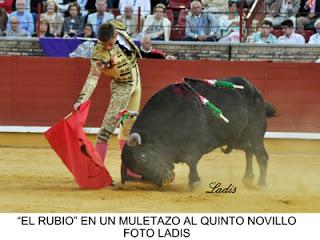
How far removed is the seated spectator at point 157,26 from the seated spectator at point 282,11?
1.25 metres

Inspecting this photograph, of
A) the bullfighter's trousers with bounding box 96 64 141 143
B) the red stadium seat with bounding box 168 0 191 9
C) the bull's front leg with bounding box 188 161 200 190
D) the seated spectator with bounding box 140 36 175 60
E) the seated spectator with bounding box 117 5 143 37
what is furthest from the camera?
the red stadium seat with bounding box 168 0 191 9

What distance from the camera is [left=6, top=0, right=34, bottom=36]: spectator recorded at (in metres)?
12.4

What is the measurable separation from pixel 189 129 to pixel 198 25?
4725 mm

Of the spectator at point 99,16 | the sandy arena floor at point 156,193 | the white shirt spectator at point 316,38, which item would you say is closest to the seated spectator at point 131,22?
the spectator at point 99,16

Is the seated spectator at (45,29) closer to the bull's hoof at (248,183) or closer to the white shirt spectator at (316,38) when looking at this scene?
the white shirt spectator at (316,38)

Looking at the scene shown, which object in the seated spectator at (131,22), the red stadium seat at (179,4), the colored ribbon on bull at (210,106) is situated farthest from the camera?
the red stadium seat at (179,4)

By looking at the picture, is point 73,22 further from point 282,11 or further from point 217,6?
point 282,11

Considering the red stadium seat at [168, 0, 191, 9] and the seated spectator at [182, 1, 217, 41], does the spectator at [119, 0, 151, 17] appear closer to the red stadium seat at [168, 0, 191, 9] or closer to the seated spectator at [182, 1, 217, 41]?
the red stadium seat at [168, 0, 191, 9]

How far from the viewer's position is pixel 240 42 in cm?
1241

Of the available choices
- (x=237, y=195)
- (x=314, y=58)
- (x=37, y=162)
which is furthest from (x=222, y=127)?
(x=314, y=58)

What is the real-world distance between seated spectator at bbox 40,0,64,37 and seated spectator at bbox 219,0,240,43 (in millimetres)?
1915

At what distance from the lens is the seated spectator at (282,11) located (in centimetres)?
1255

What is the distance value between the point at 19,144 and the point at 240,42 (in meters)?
2.90

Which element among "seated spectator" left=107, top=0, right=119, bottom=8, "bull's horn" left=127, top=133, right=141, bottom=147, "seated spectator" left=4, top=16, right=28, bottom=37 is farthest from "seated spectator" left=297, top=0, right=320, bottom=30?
"bull's horn" left=127, top=133, right=141, bottom=147
